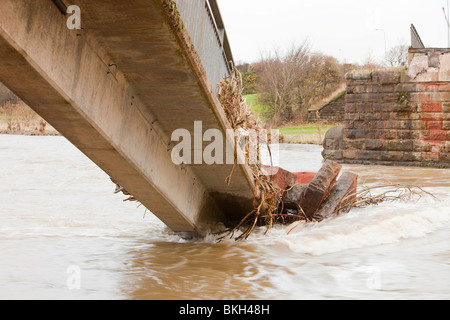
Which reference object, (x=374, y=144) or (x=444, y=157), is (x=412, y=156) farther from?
(x=374, y=144)

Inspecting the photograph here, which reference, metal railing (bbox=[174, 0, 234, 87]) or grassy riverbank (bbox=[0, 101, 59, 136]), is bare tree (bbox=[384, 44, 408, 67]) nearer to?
grassy riverbank (bbox=[0, 101, 59, 136])

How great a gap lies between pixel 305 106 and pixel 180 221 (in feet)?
144

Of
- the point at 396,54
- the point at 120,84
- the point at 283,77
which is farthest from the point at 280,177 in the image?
the point at 396,54

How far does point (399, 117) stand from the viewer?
1842 centimetres

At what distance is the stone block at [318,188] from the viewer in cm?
706

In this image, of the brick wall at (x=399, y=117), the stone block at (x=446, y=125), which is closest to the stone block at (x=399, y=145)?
the brick wall at (x=399, y=117)

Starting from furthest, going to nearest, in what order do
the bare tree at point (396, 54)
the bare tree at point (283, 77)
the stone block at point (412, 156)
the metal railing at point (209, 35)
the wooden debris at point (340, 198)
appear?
the bare tree at point (396, 54), the bare tree at point (283, 77), the stone block at point (412, 156), the wooden debris at point (340, 198), the metal railing at point (209, 35)

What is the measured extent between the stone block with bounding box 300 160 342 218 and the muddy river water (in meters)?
0.28

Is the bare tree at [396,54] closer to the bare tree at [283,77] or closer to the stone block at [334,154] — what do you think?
the bare tree at [283,77]

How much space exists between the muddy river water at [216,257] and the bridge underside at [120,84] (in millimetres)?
738

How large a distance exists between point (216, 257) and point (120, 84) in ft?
7.06

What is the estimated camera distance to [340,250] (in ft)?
19.2
